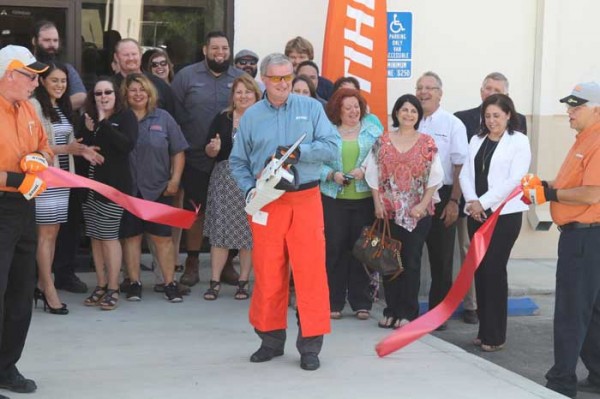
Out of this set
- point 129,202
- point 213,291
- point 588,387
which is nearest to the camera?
point 588,387

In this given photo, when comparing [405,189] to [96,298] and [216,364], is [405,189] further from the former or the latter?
[96,298]

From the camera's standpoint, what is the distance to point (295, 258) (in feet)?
20.8

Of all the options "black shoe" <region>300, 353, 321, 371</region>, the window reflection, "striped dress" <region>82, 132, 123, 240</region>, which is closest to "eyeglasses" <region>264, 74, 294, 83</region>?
"black shoe" <region>300, 353, 321, 371</region>

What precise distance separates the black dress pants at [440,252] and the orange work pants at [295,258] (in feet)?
6.86

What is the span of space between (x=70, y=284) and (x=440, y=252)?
3272 millimetres

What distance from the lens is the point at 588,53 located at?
11.3 m

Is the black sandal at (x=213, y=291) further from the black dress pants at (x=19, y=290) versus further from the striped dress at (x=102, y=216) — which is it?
the black dress pants at (x=19, y=290)

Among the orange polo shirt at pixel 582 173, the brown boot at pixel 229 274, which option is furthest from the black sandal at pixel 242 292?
the orange polo shirt at pixel 582 173

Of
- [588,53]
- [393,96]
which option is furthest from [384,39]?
[588,53]

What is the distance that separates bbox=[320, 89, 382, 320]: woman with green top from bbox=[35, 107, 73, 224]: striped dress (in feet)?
6.84

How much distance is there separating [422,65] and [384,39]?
1.50 metres

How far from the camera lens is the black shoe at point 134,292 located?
833 cm

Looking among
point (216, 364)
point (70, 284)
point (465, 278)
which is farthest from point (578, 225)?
point (70, 284)

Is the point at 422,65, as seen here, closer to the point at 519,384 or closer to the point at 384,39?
the point at 384,39
